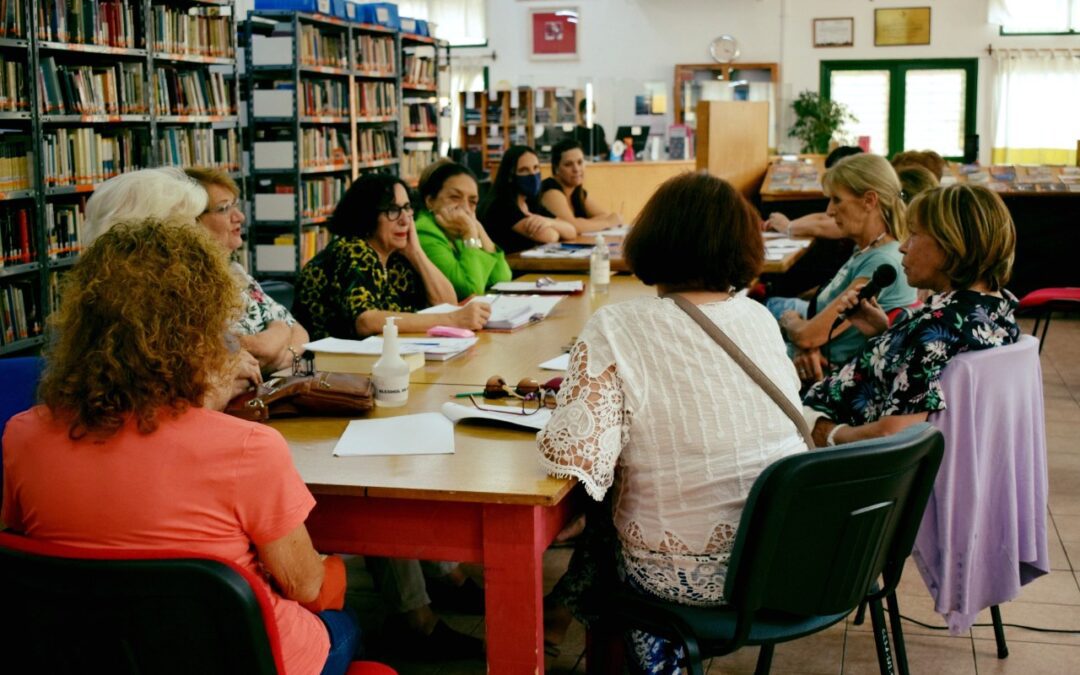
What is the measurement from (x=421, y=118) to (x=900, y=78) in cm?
627

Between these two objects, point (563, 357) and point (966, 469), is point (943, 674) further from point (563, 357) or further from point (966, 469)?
point (563, 357)

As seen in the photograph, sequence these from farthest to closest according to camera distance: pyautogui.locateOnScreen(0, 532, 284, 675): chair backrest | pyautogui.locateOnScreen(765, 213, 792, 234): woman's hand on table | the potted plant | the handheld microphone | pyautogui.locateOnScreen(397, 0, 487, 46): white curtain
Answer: pyautogui.locateOnScreen(397, 0, 487, 46): white curtain < the potted plant < pyautogui.locateOnScreen(765, 213, 792, 234): woman's hand on table < the handheld microphone < pyautogui.locateOnScreen(0, 532, 284, 675): chair backrest

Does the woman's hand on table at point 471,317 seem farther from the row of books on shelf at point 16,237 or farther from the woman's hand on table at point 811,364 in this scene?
the row of books on shelf at point 16,237

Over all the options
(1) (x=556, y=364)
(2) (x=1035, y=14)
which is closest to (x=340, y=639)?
(1) (x=556, y=364)

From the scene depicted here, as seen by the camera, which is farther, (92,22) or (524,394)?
(92,22)

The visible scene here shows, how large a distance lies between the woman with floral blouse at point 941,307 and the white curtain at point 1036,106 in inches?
464

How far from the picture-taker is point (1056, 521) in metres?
3.62

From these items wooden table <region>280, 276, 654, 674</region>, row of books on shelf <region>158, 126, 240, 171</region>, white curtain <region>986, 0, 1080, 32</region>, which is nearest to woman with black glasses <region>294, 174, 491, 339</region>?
wooden table <region>280, 276, 654, 674</region>

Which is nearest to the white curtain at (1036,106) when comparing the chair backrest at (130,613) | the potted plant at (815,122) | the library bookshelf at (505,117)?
the potted plant at (815,122)

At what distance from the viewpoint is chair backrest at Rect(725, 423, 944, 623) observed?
5.37 feet

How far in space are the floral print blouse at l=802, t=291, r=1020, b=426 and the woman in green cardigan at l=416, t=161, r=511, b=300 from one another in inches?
75.6

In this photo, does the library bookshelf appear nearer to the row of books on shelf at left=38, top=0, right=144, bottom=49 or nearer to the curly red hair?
the row of books on shelf at left=38, top=0, right=144, bottom=49

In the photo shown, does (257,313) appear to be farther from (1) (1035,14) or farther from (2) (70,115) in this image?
(1) (1035,14)

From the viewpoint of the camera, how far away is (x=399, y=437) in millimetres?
2029
